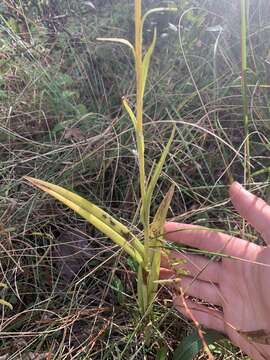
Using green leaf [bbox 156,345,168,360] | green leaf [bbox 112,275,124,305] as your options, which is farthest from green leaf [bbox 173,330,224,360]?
green leaf [bbox 112,275,124,305]

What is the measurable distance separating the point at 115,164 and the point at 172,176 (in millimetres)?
140

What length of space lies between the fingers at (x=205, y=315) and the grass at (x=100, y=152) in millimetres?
31

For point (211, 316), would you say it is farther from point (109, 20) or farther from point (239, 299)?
point (109, 20)

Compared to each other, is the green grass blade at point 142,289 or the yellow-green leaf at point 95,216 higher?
the yellow-green leaf at point 95,216

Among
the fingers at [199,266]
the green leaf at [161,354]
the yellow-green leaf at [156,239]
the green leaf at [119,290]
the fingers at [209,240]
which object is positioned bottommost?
the green leaf at [161,354]

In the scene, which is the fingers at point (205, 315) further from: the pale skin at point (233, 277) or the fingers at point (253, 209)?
the fingers at point (253, 209)

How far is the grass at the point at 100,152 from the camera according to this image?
2.87 feet

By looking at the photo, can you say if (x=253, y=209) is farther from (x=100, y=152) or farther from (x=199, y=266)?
(x=100, y=152)

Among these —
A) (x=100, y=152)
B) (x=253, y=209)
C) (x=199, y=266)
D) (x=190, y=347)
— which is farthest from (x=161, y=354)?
(x=100, y=152)

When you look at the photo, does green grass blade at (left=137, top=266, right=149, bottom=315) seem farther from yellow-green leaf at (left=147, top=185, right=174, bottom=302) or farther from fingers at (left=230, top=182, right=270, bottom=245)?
fingers at (left=230, top=182, right=270, bottom=245)

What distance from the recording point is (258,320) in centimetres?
80

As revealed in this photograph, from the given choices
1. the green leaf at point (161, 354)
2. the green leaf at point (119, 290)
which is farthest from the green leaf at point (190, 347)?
the green leaf at point (119, 290)

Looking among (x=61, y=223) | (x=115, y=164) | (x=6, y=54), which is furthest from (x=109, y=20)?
(x=61, y=223)

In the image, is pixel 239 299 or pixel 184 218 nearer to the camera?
pixel 239 299
